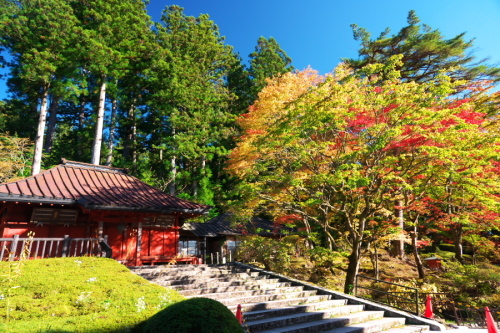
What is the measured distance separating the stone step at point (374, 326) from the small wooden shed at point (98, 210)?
8546 mm

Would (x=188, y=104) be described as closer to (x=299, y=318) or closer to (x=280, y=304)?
(x=280, y=304)

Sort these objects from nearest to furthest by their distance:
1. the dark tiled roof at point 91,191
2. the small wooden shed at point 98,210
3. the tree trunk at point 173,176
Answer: the dark tiled roof at point 91,191 → the small wooden shed at point 98,210 → the tree trunk at point 173,176

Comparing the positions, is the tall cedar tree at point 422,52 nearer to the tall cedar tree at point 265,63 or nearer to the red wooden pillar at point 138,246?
the tall cedar tree at point 265,63

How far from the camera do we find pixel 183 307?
173 inches

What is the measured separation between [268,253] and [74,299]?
8253mm

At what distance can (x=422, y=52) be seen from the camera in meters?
19.0

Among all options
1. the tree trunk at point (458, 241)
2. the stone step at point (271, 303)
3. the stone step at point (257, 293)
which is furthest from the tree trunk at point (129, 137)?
the tree trunk at point (458, 241)

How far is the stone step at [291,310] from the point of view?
6918 mm

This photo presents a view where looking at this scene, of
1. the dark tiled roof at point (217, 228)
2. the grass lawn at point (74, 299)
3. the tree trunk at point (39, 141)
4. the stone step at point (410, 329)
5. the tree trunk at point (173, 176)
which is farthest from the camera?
the tree trunk at point (173, 176)

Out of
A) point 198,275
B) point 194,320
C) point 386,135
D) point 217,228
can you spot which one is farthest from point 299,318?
point 217,228

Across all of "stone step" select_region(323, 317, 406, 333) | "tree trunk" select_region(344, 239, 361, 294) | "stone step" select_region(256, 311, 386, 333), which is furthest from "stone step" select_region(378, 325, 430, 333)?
"tree trunk" select_region(344, 239, 361, 294)

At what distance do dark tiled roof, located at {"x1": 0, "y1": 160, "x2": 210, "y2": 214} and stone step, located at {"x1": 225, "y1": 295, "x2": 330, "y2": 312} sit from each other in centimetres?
634

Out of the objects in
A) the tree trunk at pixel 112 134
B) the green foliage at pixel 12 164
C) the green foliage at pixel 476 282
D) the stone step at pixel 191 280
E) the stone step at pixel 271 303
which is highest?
the tree trunk at pixel 112 134

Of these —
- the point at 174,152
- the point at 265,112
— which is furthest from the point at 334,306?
the point at 174,152
